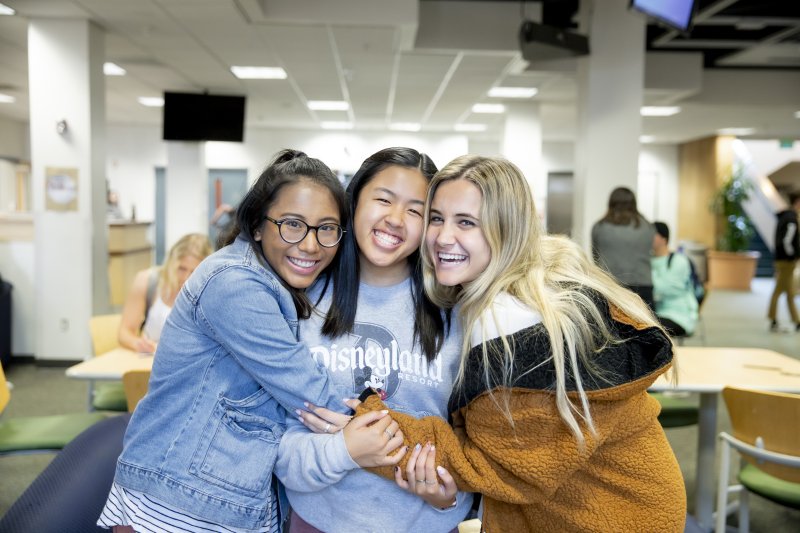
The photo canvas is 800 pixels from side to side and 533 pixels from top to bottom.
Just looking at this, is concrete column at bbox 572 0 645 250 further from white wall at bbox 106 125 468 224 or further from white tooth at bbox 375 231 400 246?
white wall at bbox 106 125 468 224

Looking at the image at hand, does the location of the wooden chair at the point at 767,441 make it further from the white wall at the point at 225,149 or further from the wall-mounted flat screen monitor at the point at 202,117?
the white wall at the point at 225,149

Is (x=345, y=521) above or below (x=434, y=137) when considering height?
below

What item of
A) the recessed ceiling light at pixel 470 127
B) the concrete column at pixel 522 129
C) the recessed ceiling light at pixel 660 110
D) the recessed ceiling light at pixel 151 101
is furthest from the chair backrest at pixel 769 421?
the recessed ceiling light at pixel 470 127

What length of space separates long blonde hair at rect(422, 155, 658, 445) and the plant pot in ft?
46.1

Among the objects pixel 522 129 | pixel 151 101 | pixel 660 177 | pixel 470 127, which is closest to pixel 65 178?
pixel 151 101

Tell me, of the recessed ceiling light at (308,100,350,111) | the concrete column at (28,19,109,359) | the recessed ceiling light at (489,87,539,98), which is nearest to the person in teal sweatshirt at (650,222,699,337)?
the concrete column at (28,19,109,359)

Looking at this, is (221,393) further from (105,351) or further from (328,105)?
(328,105)

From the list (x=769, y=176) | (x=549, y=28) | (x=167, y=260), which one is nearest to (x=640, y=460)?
(x=167, y=260)

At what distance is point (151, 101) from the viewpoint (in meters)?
11.5

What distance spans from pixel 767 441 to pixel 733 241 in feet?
43.7

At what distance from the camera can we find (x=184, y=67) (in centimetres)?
842

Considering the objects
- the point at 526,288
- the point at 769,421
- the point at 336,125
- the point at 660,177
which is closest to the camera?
the point at 526,288

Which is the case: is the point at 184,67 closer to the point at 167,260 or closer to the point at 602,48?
the point at 602,48

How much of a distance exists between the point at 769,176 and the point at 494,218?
846 inches
